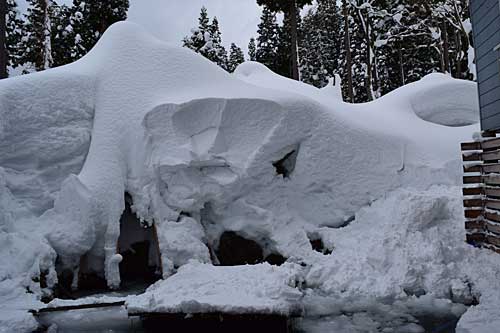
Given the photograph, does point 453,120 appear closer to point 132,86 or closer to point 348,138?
point 348,138

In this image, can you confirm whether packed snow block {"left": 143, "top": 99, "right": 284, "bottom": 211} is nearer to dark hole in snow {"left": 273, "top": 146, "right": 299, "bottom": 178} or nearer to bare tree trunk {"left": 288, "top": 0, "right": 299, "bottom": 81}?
dark hole in snow {"left": 273, "top": 146, "right": 299, "bottom": 178}

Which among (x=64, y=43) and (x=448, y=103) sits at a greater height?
(x=64, y=43)

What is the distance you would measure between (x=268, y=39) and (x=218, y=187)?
72.7 ft

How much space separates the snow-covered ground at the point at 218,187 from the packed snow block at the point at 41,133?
2 cm

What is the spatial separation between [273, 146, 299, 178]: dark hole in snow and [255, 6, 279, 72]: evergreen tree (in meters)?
19.1

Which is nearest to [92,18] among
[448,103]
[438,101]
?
[438,101]

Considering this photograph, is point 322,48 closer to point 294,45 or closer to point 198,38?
point 198,38

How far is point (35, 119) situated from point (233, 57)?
3410cm

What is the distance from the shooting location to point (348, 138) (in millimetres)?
8711

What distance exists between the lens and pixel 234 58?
1574 inches

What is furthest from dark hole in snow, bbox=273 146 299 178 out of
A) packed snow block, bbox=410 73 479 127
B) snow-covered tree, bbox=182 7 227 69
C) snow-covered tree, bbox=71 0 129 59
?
snow-covered tree, bbox=182 7 227 69

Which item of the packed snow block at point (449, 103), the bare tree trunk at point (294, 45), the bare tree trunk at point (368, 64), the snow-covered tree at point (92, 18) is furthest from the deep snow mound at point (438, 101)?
the snow-covered tree at point (92, 18)

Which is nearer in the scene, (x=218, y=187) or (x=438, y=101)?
(x=218, y=187)

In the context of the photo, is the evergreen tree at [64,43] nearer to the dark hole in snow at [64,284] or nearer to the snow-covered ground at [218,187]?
the snow-covered ground at [218,187]
